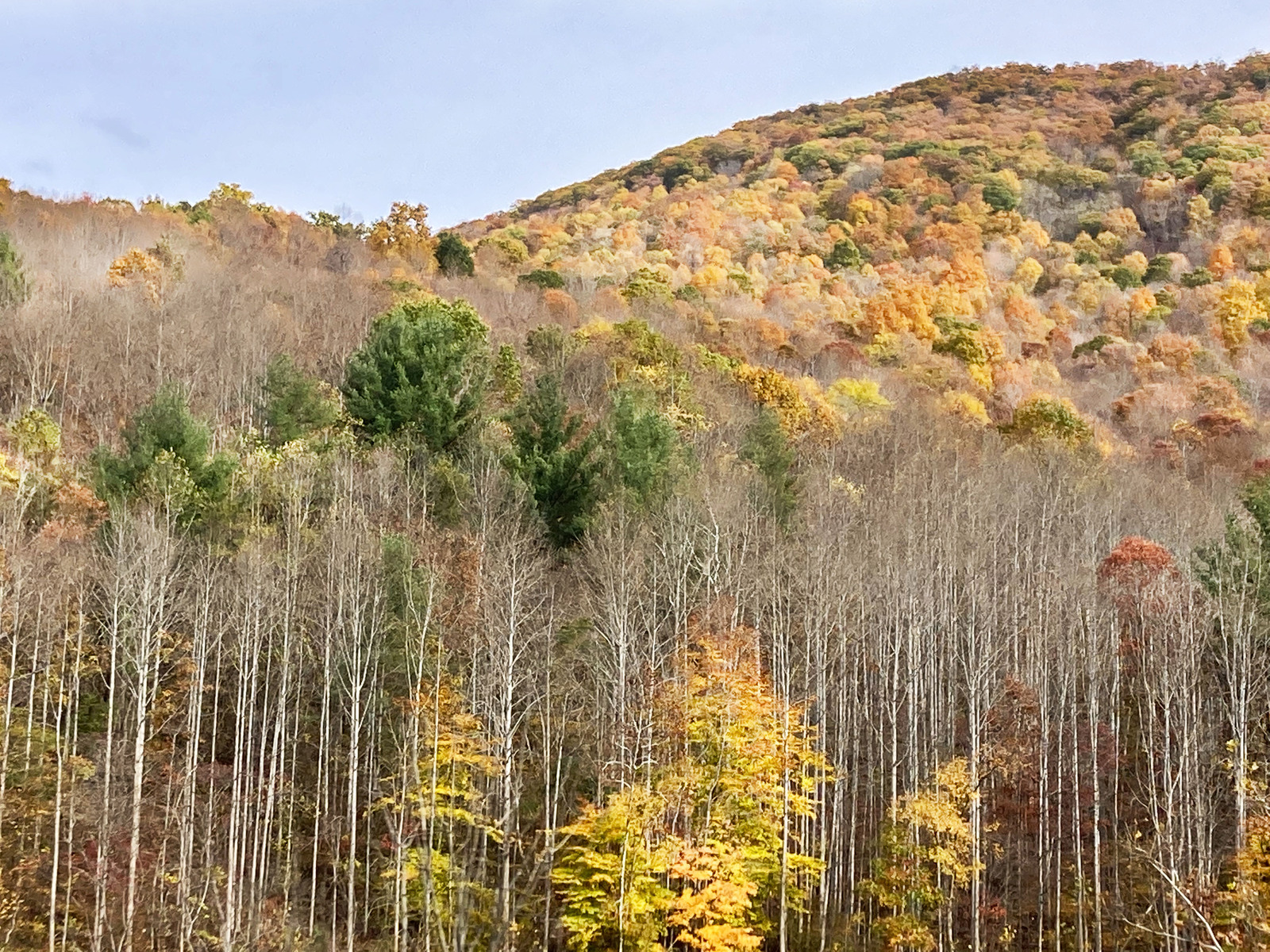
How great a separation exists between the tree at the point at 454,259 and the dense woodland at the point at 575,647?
15.9m

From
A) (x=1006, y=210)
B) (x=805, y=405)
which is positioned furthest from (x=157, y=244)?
(x=1006, y=210)

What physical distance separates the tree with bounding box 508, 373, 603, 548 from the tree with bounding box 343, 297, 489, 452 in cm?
232

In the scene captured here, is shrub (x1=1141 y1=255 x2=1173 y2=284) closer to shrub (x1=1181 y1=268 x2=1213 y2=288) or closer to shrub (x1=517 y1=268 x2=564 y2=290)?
shrub (x1=1181 y1=268 x2=1213 y2=288)

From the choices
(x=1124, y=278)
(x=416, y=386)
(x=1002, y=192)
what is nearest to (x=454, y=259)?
(x=416, y=386)

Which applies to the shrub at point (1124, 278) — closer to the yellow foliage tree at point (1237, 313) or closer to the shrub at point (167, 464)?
the yellow foliage tree at point (1237, 313)

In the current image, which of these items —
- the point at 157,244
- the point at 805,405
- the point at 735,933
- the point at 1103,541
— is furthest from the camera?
the point at 157,244

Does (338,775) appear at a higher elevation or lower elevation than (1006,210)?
lower

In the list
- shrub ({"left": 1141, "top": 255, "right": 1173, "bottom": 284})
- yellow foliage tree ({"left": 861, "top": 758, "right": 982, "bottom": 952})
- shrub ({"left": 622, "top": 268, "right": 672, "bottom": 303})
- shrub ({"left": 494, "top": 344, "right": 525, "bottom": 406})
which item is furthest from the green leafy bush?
yellow foliage tree ({"left": 861, "top": 758, "right": 982, "bottom": 952})

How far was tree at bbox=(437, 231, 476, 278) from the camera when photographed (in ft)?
219

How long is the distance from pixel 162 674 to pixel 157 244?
31739 millimetres

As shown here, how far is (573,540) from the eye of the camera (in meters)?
33.1

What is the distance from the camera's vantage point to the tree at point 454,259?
219ft

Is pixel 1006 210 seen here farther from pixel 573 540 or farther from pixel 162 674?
pixel 162 674

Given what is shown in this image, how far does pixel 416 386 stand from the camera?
3547 centimetres
